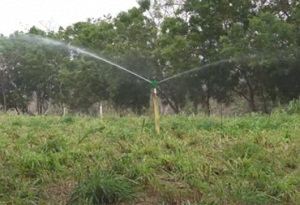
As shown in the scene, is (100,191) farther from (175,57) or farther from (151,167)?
(175,57)

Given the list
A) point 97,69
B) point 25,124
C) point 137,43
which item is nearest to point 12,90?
point 97,69

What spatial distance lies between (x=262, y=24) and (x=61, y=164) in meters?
10.5

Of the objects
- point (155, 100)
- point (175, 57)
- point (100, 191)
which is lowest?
point (100, 191)

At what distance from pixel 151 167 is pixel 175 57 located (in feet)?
44.3

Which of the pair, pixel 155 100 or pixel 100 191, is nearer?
pixel 100 191

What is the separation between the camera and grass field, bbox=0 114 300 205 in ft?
11.9

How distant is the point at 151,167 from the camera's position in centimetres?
424

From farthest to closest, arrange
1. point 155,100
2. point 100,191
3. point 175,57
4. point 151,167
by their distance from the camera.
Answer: point 175,57 < point 155,100 < point 151,167 < point 100,191

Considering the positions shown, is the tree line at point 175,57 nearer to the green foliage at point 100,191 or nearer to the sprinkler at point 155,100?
the sprinkler at point 155,100

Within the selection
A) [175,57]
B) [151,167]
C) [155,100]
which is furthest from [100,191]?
[175,57]

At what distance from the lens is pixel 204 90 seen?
19.9 m

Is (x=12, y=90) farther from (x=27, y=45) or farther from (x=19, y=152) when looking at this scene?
(x=19, y=152)

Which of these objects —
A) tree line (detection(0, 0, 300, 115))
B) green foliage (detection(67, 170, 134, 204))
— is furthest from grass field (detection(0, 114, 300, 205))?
tree line (detection(0, 0, 300, 115))

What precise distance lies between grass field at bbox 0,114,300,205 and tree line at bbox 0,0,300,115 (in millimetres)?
8883
